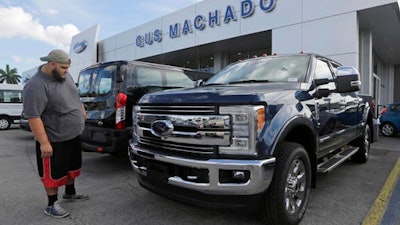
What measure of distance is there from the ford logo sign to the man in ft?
82.6

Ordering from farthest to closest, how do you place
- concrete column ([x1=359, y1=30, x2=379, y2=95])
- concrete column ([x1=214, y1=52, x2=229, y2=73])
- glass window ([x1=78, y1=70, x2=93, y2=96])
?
concrete column ([x1=214, y1=52, x2=229, y2=73]) → concrete column ([x1=359, y1=30, x2=379, y2=95]) → glass window ([x1=78, y1=70, x2=93, y2=96])

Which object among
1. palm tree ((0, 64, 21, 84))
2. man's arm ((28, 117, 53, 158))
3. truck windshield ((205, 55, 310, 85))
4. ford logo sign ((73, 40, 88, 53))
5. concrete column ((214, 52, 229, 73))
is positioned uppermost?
palm tree ((0, 64, 21, 84))

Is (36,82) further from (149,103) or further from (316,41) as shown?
(316,41)

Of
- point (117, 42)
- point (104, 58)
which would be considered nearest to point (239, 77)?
point (117, 42)

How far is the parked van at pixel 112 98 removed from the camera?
5105mm

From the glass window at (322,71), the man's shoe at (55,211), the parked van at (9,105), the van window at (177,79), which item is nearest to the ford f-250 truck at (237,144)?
the glass window at (322,71)

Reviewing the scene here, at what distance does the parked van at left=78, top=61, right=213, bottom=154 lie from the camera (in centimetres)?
511

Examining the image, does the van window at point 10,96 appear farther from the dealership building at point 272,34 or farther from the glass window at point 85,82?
the glass window at point 85,82

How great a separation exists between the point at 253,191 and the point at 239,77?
6.65 ft

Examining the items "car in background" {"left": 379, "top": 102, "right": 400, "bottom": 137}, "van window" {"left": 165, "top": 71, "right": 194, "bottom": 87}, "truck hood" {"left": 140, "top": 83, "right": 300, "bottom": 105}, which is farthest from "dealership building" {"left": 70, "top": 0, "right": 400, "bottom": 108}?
"truck hood" {"left": 140, "top": 83, "right": 300, "bottom": 105}

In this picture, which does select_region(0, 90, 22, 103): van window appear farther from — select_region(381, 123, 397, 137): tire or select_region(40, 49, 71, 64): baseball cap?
select_region(381, 123, 397, 137): tire

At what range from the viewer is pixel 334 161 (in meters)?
4.43

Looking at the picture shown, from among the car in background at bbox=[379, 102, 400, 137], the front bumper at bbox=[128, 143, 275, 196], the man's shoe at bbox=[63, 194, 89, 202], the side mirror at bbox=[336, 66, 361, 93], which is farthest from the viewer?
the car in background at bbox=[379, 102, 400, 137]

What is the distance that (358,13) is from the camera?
1127cm
